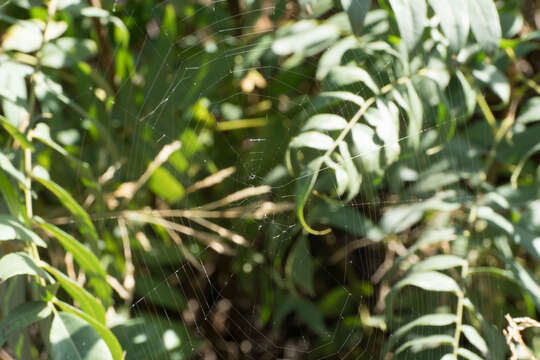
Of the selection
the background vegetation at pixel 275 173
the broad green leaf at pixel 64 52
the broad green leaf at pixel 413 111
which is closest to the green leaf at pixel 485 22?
the background vegetation at pixel 275 173

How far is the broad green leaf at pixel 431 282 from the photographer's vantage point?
2.46 ft

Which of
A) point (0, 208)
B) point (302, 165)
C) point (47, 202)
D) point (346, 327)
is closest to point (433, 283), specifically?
point (302, 165)

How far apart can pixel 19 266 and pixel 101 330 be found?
0.34ft

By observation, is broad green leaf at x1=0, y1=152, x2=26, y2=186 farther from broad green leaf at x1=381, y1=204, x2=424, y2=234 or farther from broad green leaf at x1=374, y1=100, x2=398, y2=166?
broad green leaf at x1=381, y1=204, x2=424, y2=234

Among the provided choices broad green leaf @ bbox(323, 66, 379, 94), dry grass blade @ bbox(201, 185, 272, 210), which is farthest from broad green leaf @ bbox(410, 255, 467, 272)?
dry grass blade @ bbox(201, 185, 272, 210)

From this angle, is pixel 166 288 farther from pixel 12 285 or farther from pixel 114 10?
pixel 114 10

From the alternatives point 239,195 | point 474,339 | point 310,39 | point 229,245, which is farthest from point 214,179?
point 474,339

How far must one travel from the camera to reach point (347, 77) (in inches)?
32.1

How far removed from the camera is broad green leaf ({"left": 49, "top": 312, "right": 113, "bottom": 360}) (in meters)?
0.60

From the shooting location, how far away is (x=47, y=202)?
1.20 metres

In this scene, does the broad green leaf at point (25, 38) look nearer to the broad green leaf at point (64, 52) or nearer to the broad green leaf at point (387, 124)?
the broad green leaf at point (64, 52)

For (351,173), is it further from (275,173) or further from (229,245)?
(229,245)

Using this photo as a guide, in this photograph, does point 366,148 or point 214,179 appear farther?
point 214,179

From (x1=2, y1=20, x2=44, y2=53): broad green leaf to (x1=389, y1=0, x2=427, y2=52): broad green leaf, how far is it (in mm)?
529
